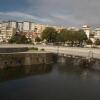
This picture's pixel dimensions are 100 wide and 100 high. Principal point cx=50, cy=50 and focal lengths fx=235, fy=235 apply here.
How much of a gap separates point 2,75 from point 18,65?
930 cm

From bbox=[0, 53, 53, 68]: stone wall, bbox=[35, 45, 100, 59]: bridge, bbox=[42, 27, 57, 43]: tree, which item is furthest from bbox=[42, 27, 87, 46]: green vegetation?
bbox=[0, 53, 53, 68]: stone wall

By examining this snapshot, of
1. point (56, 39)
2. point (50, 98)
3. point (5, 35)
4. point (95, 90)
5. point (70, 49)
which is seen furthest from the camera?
point (5, 35)

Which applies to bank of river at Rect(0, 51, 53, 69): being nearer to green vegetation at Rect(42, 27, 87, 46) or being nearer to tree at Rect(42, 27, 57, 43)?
green vegetation at Rect(42, 27, 87, 46)

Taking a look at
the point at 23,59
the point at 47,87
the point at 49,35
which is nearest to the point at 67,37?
the point at 49,35

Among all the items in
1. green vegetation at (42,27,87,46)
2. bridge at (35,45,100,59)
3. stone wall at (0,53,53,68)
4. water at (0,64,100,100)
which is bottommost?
water at (0,64,100,100)

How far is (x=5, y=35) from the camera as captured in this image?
149 m

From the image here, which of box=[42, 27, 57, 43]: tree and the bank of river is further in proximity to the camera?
box=[42, 27, 57, 43]: tree

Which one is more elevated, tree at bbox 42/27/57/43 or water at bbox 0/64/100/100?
tree at bbox 42/27/57/43

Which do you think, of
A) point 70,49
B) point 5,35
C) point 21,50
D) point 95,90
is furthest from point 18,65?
point 5,35

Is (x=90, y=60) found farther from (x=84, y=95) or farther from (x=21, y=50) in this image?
(x=84, y=95)

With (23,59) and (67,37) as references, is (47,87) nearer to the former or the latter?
(23,59)

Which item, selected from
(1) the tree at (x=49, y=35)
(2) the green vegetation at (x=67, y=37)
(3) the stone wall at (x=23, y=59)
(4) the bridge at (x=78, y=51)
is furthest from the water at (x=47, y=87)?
(1) the tree at (x=49, y=35)

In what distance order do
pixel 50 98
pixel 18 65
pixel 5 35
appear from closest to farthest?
1. pixel 50 98
2. pixel 18 65
3. pixel 5 35

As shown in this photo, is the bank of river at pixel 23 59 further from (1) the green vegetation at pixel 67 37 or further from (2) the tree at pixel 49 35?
(2) the tree at pixel 49 35
